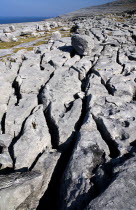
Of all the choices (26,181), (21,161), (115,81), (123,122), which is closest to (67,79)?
(115,81)

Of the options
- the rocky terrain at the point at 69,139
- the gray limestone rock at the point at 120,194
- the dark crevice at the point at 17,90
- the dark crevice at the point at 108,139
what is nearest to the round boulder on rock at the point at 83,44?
the rocky terrain at the point at 69,139

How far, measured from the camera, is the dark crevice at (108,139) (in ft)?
45.6

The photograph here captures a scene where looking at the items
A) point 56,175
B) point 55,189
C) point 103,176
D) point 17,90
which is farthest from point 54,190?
point 17,90

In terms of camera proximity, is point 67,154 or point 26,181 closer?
point 26,181

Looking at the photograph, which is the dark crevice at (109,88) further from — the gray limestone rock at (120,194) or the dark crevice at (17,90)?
the gray limestone rock at (120,194)

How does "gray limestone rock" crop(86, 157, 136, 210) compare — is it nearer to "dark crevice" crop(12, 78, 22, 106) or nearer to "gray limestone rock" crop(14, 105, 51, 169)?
"gray limestone rock" crop(14, 105, 51, 169)

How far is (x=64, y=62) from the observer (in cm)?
3319

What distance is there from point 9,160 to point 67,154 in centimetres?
532

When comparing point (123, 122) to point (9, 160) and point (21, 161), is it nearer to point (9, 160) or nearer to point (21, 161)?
point (21, 161)

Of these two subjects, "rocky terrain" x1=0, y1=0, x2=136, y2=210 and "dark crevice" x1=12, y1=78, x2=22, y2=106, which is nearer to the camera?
"rocky terrain" x1=0, y1=0, x2=136, y2=210

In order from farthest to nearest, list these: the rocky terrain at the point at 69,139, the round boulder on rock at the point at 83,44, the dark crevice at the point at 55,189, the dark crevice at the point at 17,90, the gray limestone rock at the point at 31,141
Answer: the round boulder on rock at the point at 83,44 < the dark crevice at the point at 17,90 < the gray limestone rock at the point at 31,141 < the dark crevice at the point at 55,189 < the rocky terrain at the point at 69,139

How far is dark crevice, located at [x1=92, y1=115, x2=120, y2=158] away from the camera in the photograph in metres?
13.9

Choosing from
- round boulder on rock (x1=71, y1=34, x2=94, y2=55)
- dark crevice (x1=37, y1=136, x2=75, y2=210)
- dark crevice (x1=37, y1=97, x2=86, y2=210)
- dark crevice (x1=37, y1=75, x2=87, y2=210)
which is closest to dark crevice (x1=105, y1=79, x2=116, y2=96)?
dark crevice (x1=37, y1=75, x2=87, y2=210)

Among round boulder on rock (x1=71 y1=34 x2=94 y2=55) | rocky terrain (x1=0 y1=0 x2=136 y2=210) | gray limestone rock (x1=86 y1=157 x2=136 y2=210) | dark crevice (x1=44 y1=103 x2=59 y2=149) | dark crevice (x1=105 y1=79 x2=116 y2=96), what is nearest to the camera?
gray limestone rock (x1=86 y1=157 x2=136 y2=210)
